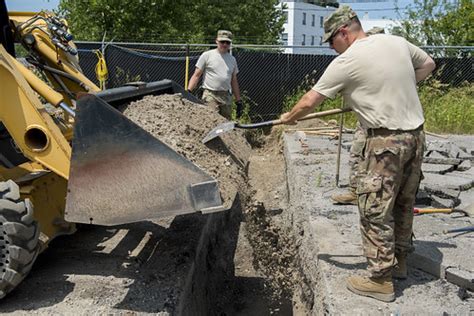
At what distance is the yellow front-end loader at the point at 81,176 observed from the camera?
3488mm

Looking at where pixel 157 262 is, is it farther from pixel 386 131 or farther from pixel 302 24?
pixel 302 24

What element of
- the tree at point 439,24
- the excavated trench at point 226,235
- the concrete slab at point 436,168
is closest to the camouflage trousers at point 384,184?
the excavated trench at point 226,235

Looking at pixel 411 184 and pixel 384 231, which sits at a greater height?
pixel 411 184

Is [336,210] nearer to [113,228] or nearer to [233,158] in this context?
[233,158]

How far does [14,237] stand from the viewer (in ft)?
12.0

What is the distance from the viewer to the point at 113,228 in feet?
17.7

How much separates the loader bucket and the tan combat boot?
1.15 m

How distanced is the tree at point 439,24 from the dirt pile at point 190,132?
1472 centimetres

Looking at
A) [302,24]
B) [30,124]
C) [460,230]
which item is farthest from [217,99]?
[302,24]

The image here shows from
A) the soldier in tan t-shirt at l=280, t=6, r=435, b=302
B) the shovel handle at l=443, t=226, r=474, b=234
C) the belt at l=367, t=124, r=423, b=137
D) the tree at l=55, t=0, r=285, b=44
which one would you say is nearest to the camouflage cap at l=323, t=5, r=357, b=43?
the soldier in tan t-shirt at l=280, t=6, r=435, b=302

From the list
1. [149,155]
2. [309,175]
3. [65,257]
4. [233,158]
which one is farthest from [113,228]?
[309,175]

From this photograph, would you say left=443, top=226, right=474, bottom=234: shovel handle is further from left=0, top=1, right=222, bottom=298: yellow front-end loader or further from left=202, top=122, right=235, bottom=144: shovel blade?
left=0, top=1, right=222, bottom=298: yellow front-end loader

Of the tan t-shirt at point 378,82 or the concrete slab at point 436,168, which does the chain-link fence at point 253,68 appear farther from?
the tan t-shirt at point 378,82

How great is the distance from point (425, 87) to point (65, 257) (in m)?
10.1
